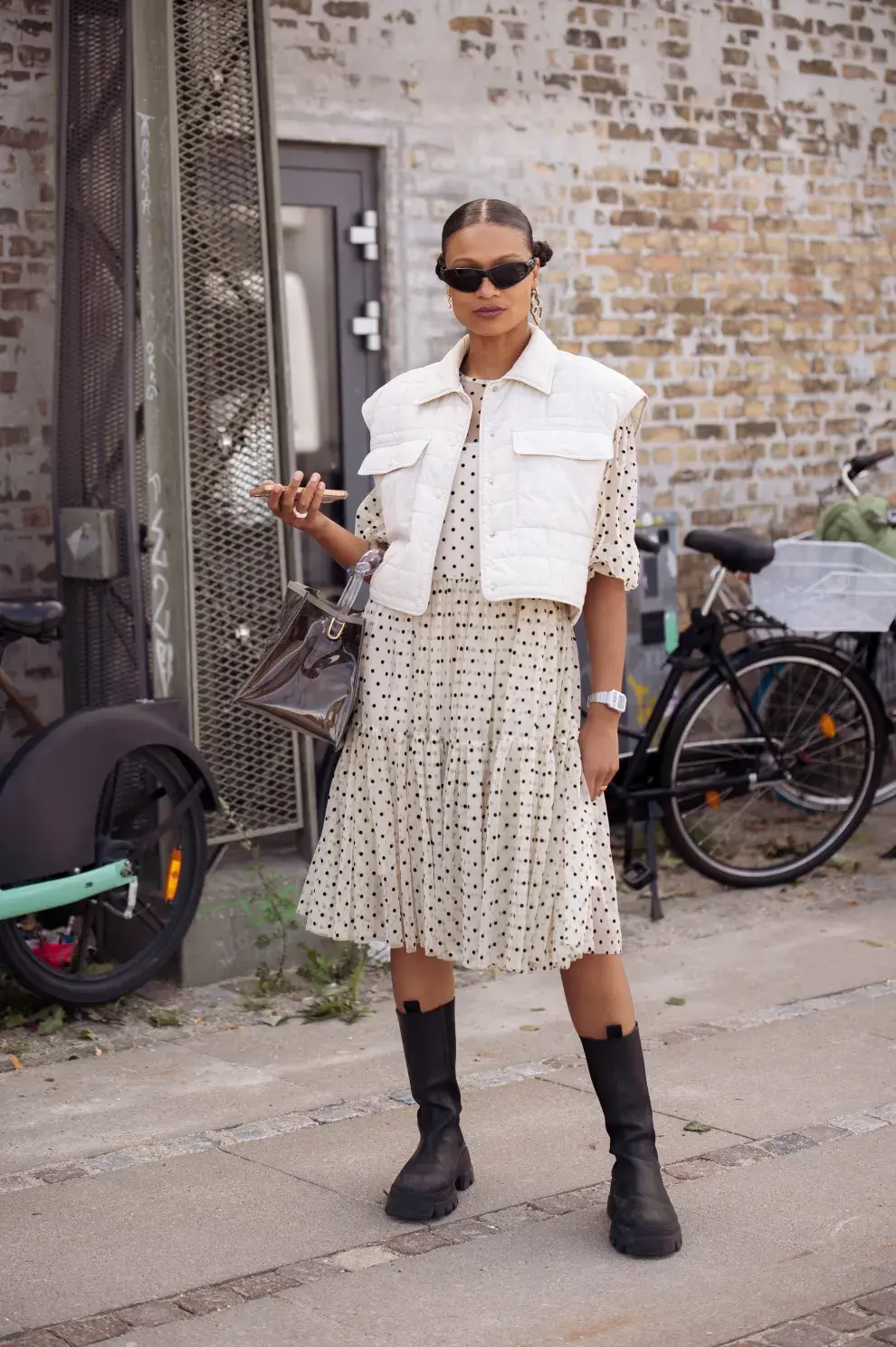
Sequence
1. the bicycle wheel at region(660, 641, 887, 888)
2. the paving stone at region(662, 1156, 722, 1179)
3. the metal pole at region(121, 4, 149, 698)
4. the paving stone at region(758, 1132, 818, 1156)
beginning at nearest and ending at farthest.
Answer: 1. the paving stone at region(662, 1156, 722, 1179)
2. the paving stone at region(758, 1132, 818, 1156)
3. the metal pole at region(121, 4, 149, 698)
4. the bicycle wheel at region(660, 641, 887, 888)

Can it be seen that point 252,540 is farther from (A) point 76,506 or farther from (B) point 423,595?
(B) point 423,595

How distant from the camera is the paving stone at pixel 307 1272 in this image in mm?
3586

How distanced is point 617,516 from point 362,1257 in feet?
4.94

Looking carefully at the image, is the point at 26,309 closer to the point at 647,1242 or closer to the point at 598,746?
the point at 598,746

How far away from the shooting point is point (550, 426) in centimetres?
370

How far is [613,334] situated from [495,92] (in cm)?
106

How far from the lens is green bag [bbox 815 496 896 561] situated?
739cm

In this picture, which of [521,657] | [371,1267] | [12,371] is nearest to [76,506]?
[12,371]

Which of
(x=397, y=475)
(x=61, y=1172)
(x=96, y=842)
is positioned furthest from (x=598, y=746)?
(x=96, y=842)

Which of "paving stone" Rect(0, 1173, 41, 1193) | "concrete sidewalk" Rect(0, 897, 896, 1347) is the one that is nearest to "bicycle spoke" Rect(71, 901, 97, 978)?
"concrete sidewalk" Rect(0, 897, 896, 1347)

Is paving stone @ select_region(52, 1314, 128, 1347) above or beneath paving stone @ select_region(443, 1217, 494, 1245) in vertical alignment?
above

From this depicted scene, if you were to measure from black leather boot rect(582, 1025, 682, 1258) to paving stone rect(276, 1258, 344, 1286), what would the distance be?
55 centimetres

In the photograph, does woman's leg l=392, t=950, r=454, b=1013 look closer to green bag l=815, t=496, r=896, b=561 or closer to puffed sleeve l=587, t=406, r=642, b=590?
puffed sleeve l=587, t=406, r=642, b=590

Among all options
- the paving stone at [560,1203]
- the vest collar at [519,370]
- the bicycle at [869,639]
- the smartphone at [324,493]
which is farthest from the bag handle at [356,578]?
the bicycle at [869,639]
